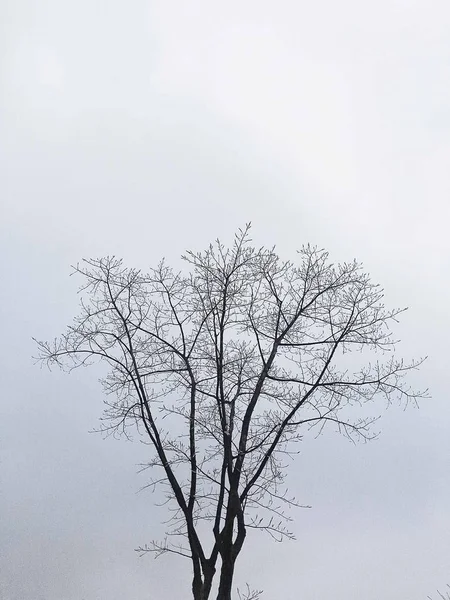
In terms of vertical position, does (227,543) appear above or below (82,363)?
below

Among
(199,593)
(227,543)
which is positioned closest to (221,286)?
(227,543)

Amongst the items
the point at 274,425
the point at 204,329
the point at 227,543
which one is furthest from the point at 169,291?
the point at 227,543

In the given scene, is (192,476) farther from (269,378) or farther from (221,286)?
(221,286)

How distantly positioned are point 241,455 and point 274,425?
0.46m

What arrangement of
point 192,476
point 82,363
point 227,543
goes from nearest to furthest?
point 227,543
point 192,476
point 82,363

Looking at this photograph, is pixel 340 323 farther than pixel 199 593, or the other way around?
pixel 340 323

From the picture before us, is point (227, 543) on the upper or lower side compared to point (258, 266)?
lower

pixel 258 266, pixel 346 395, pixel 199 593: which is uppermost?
pixel 258 266

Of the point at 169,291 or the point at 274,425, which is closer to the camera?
the point at 274,425

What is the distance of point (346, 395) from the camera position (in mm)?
6984

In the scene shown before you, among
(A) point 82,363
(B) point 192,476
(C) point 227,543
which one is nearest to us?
(C) point 227,543

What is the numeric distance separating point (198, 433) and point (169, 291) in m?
1.45

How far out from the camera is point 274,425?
22.4 feet

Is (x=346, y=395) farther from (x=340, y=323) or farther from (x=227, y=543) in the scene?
(x=227, y=543)
